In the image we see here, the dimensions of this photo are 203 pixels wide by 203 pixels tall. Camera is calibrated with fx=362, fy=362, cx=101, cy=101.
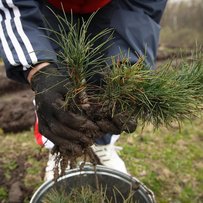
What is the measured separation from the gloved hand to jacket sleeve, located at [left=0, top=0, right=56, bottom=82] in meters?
0.06

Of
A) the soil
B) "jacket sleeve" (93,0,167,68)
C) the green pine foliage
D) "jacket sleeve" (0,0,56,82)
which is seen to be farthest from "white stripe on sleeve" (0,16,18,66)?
the soil

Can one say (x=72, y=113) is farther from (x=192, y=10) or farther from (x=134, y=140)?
(x=192, y=10)

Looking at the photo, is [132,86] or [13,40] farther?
[13,40]

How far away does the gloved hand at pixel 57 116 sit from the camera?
3.47ft

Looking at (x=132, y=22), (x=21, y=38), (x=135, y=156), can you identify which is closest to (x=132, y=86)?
(x=21, y=38)

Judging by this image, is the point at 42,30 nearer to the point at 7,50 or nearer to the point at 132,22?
the point at 7,50

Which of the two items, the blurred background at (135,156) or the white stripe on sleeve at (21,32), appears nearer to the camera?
the white stripe on sleeve at (21,32)

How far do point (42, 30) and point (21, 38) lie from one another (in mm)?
116

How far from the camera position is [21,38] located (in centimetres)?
119

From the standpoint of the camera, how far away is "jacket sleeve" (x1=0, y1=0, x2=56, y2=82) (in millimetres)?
1158

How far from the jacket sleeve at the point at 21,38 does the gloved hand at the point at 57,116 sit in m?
0.06

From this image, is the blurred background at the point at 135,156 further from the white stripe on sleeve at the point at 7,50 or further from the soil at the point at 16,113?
the white stripe on sleeve at the point at 7,50

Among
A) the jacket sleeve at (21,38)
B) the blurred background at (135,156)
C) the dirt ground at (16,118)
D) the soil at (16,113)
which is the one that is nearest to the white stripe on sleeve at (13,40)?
the jacket sleeve at (21,38)

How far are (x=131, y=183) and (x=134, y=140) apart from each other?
86 centimetres
